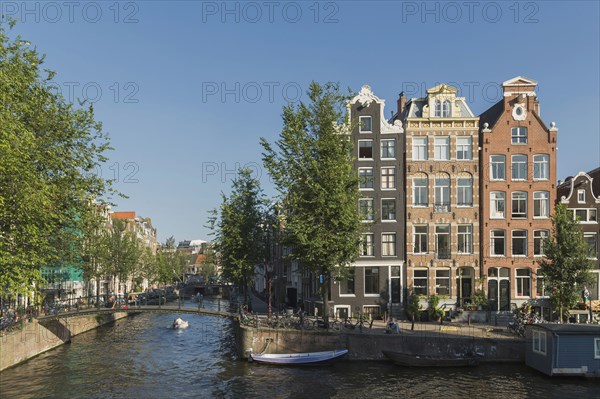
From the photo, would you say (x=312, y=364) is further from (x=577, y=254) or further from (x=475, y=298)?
(x=577, y=254)

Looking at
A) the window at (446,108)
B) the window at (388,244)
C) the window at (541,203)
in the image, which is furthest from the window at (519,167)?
the window at (388,244)

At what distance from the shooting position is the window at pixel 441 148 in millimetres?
51031

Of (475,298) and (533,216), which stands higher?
(533,216)

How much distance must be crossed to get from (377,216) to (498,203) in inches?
463

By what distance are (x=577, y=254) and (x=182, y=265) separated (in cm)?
13939

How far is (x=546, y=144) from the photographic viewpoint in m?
51.2

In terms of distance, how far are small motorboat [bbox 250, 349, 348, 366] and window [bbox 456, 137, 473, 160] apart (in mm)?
23069

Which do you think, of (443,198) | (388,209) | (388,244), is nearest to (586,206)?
(443,198)

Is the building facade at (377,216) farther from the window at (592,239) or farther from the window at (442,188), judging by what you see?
the window at (592,239)

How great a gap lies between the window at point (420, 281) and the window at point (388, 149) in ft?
36.3

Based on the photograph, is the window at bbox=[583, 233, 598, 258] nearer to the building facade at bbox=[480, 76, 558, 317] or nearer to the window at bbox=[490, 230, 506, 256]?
the building facade at bbox=[480, 76, 558, 317]

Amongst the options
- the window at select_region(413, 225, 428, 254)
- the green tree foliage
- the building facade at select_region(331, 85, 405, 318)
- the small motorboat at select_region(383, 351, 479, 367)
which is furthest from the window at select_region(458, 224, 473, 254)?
the green tree foliage

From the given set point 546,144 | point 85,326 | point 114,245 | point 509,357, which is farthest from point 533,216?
point 114,245

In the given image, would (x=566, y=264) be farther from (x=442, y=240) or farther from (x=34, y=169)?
(x=34, y=169)
